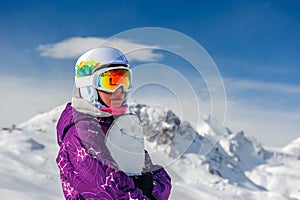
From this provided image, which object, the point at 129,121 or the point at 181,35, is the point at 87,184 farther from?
the point at 181,35

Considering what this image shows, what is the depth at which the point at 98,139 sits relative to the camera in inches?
100

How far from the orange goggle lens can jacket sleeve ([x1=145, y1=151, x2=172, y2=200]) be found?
506 millimetres

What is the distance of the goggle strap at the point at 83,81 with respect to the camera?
2719 mm

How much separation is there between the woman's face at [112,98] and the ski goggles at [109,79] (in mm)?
28

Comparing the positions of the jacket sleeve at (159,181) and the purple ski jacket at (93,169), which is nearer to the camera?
the purple ski jacket at (93,169)

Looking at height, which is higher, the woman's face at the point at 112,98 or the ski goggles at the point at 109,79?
the ski goggles at the point at 109,79

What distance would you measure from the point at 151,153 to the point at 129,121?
34 cm

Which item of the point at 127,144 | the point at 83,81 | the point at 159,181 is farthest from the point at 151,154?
the point at 83,81

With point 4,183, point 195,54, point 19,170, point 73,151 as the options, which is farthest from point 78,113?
point 19,170

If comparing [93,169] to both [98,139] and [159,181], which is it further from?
[159,181]

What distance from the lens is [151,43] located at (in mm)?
2584

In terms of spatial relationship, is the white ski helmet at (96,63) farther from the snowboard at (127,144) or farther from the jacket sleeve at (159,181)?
the jacket sleeve at (159,181)

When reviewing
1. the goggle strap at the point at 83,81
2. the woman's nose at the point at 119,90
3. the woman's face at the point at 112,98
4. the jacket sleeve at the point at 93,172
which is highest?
the goggle strap at the point at 83,81

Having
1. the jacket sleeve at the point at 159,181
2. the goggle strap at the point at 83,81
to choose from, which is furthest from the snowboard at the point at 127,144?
the goggle strap at the point at 83,81
